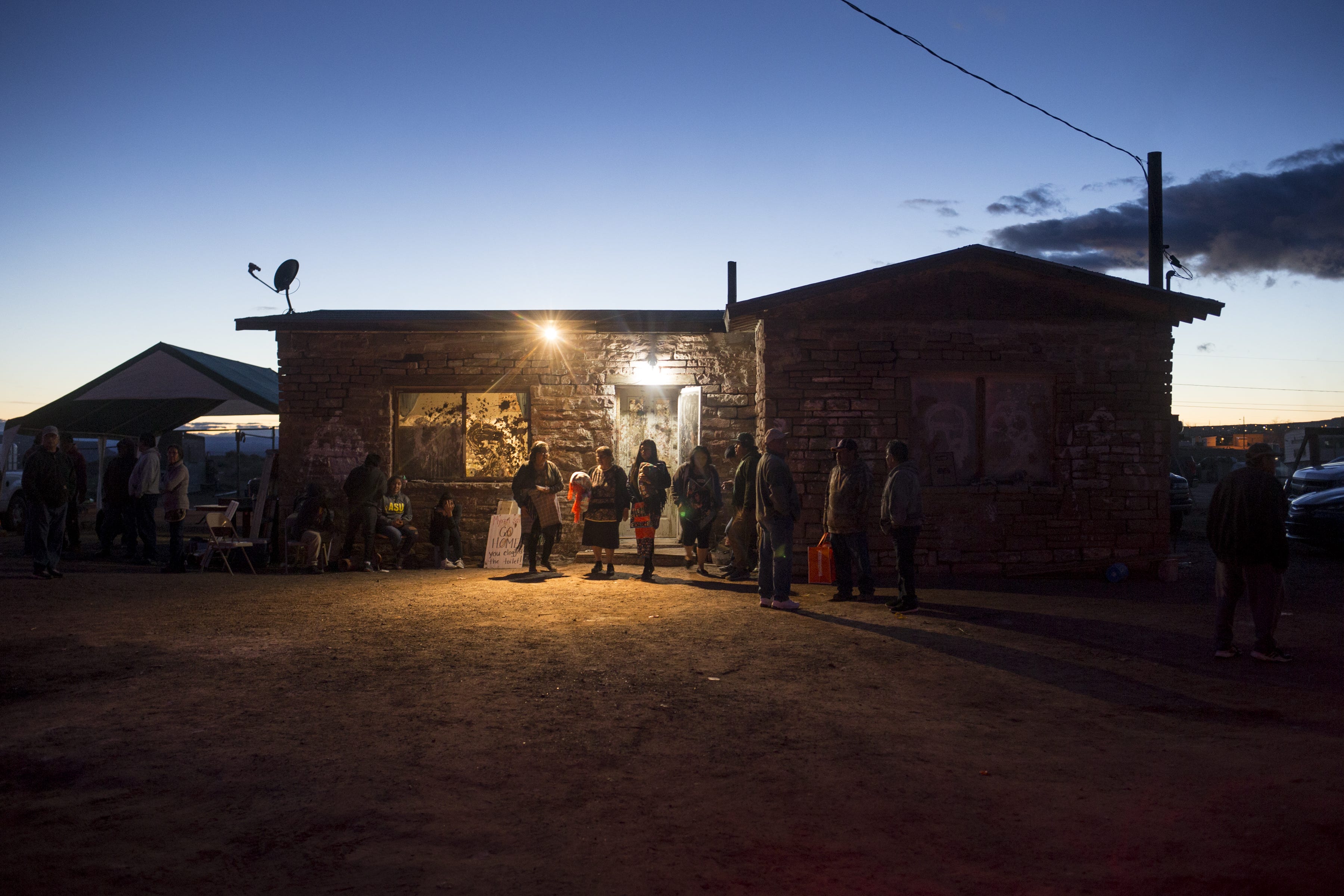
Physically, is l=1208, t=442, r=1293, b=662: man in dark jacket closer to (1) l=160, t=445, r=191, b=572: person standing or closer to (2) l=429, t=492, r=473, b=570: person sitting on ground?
(2) l=429, t=492, r=473, b=570: person sitting on ground

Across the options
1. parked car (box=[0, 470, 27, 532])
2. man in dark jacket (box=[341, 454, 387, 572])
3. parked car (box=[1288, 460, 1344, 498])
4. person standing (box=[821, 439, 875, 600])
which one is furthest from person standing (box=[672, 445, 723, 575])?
parked car (box=[0, 470, 27, 532])

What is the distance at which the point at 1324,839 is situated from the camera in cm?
340

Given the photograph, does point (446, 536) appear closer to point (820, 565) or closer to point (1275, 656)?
point (820, 565)

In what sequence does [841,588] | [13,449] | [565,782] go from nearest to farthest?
1. [565,782]
2. [841,588]
3. [13,449]

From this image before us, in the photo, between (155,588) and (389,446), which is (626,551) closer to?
(389,446)

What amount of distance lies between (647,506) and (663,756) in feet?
21.6

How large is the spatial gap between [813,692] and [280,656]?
3834mm

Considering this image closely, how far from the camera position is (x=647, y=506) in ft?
36.0

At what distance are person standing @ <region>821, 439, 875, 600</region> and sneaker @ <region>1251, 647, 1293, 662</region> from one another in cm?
344

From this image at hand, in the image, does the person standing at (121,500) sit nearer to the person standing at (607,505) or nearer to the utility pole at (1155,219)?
the person standing at (607,505)

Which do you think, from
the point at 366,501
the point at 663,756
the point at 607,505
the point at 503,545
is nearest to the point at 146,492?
the point at 366,501

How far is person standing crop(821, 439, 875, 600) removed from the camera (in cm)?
888

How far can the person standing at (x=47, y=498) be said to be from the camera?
9.95 metres

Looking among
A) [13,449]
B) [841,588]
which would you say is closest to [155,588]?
[841,588]
